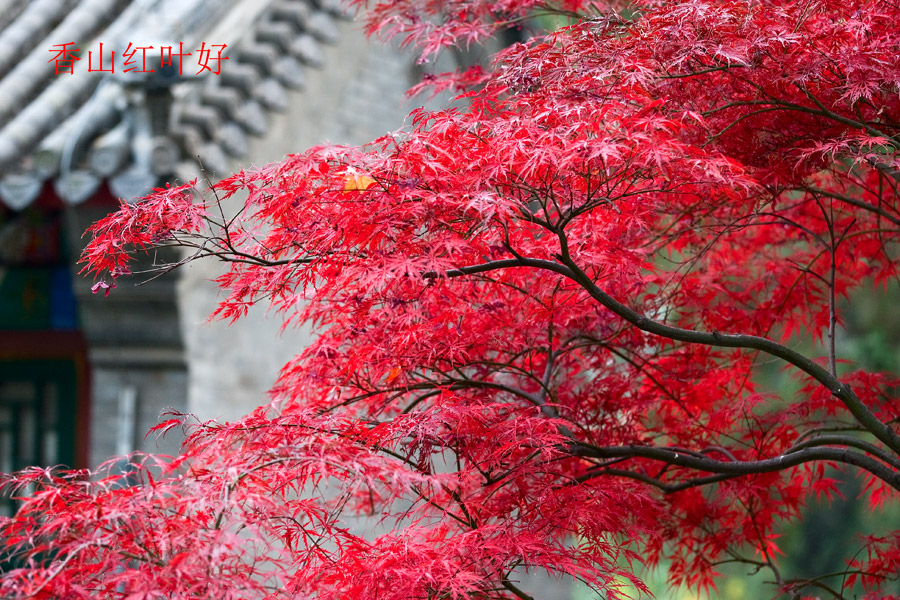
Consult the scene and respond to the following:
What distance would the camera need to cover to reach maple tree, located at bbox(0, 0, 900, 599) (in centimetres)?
209

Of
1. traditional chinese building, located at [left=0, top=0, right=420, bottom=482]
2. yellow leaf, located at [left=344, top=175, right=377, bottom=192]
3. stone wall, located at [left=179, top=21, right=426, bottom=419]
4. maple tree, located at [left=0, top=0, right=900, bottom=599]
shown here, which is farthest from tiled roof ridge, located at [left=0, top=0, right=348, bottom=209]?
yellow leaf, located at [left=344, top=175, right=377, bottom=192]

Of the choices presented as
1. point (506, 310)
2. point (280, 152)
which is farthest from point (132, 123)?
point (506, 310)

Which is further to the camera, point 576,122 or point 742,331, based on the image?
point 742,331

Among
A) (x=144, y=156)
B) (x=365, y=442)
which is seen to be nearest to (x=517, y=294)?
(x=365, y=442)

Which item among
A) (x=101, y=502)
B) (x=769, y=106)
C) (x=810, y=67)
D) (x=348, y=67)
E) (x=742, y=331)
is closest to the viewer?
(x=101, y=502)

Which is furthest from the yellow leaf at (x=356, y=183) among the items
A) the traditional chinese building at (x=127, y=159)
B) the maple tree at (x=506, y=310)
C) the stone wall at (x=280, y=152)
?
the stone wall at (x=280, y=152)

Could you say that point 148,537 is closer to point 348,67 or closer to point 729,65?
point 729,65

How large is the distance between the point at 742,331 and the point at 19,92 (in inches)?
142

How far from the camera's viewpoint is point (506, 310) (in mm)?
2926

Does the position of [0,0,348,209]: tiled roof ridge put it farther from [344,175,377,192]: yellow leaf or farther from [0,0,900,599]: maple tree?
[344,175,377,192]: yellow leaf

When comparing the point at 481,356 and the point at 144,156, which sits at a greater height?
the point at 144,156

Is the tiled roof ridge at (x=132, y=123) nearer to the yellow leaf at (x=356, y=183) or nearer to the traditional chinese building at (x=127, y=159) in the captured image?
the traditional chinese building at (x=127, y=159)

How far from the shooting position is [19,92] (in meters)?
4.61

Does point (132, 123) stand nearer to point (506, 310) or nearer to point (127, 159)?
point (127, 159)
